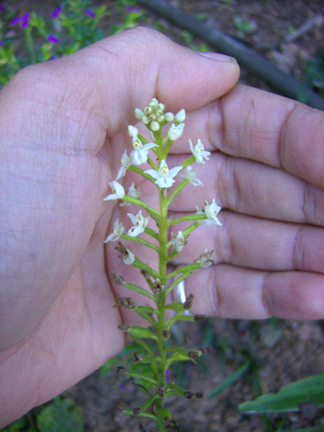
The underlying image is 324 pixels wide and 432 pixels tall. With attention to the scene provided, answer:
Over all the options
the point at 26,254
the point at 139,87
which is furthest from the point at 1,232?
the point at 139,87

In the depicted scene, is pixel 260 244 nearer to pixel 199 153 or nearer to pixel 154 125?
pixel 199 153

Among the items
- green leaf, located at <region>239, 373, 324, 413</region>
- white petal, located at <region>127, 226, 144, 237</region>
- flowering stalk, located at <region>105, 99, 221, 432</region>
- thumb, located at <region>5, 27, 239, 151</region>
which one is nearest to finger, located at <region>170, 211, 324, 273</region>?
green leaf, located at <region>239, 373, 324, 413</region>

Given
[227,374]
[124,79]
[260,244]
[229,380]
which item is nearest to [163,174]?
[124,79]

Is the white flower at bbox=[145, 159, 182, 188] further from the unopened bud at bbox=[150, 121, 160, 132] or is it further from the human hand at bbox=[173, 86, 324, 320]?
the human hand at bbox=[173, 86, 324, 320]

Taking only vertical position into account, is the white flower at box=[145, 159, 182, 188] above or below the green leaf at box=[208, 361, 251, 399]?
above

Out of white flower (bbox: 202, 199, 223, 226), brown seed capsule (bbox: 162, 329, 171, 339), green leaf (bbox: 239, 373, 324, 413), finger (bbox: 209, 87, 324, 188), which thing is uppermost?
finger (bbox: 209, 87, 324, 188)

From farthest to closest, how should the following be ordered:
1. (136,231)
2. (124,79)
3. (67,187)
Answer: (124,79), (67,187), (136,231)
